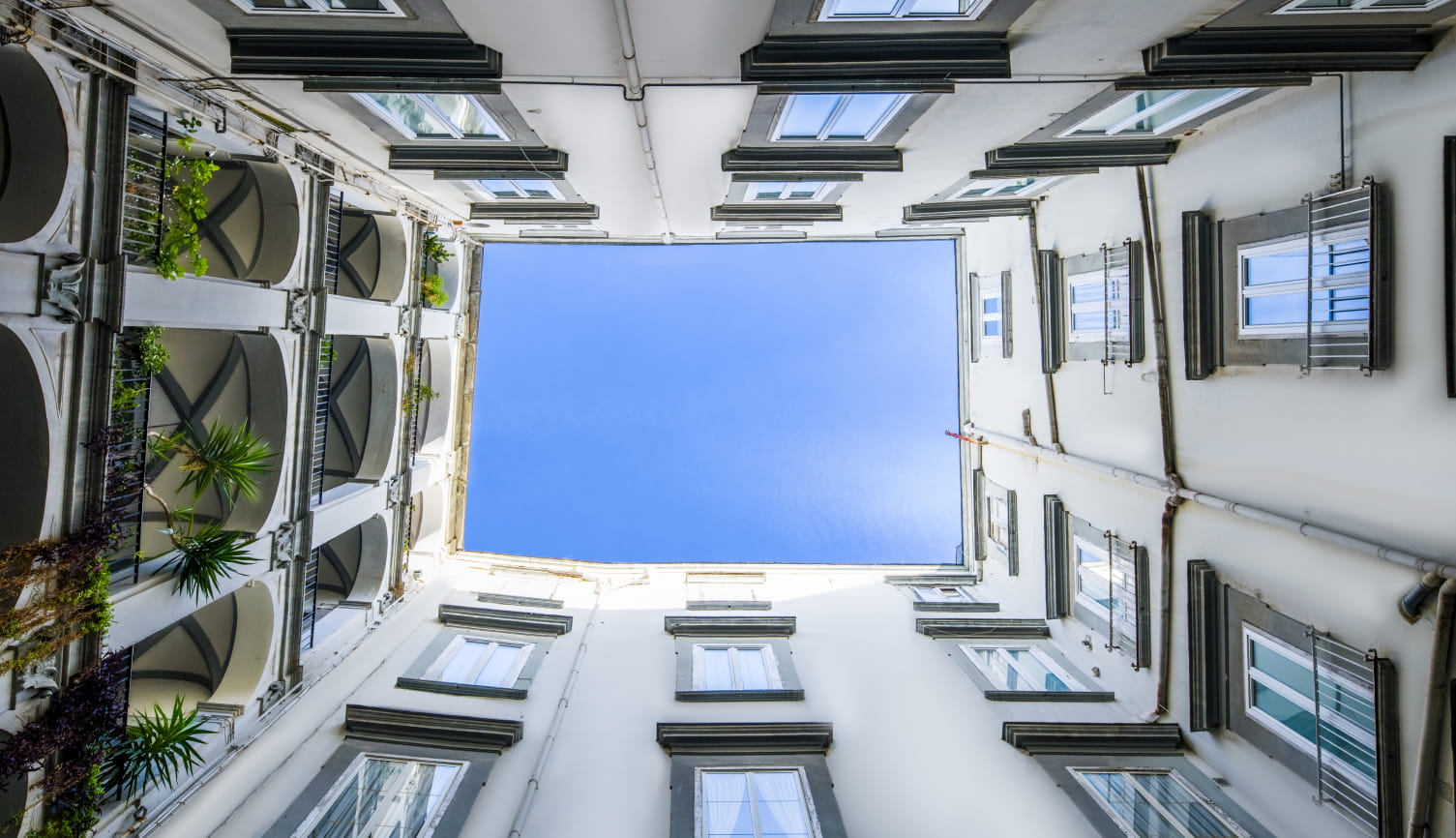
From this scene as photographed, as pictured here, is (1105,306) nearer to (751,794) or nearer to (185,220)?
(751,794)

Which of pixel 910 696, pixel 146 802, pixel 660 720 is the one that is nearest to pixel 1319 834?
pixel 910 696

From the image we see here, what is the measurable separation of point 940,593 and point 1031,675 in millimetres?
4578

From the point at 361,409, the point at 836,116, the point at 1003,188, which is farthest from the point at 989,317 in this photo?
the point at 361,409

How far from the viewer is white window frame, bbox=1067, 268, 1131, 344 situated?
1232cm

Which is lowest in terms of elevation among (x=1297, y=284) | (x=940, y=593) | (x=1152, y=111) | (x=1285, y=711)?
(x=940, y=593)

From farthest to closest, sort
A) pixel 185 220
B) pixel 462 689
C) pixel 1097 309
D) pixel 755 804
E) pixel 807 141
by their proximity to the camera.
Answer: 1. pixel 1097 309
2. pixel 462 689
3. pixel 807 141
4. pixel 755 804
5. pixel 185 220

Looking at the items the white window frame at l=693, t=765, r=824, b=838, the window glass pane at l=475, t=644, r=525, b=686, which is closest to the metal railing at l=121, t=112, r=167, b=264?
the window glass pane at l=475, t=644, r=525, b=686

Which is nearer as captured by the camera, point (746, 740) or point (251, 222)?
point (746, 740)

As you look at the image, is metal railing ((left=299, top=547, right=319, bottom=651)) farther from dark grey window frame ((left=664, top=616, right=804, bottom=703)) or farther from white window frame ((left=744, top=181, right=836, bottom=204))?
white window frame ((left=744, top=181, right=836, bottom=204))

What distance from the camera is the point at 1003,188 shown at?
14477 millimetres

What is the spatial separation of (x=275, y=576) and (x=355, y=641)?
7.68 feet

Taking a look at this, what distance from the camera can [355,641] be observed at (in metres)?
13.0

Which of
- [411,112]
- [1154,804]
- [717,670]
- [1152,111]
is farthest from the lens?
[717,670]

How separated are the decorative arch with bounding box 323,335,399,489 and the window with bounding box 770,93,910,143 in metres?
9.46
